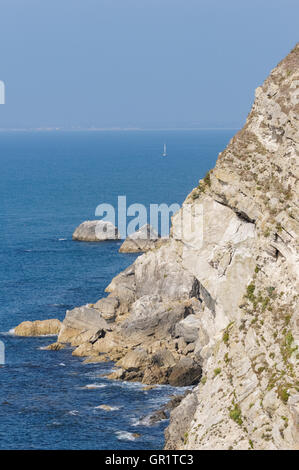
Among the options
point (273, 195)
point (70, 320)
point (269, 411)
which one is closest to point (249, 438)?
point (269, 411)

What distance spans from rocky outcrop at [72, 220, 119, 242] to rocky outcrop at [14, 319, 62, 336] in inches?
2208

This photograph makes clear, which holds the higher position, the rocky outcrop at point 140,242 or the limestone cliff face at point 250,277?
the rocky outcrop at point 140,242

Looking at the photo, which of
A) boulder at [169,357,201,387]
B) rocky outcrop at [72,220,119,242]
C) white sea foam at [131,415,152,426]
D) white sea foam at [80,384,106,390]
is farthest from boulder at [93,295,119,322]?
rocky outcrop at [72,220,119,242]

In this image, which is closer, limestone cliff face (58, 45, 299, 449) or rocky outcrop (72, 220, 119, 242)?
limestone cliff face (58, 45, 299, 449)

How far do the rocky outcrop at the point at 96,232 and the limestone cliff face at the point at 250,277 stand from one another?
78334mm

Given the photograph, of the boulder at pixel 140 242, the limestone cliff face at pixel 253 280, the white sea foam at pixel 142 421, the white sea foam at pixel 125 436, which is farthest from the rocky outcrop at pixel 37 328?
the boulder at pixel 140 242

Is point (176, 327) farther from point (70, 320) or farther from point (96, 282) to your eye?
point (96, 282)

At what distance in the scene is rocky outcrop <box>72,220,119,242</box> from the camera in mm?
152250

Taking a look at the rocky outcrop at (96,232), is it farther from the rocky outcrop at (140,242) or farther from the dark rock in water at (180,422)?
the dark rock in water at (180,422)

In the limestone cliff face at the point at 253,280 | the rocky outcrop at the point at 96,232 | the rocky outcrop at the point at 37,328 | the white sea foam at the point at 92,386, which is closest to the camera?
the limestone cliff face at the point at 253,280

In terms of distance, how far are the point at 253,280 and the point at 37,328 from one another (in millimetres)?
46014

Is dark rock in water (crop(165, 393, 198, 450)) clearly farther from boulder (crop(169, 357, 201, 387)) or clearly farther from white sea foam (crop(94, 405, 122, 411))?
boulder (crop(169, 357, 201, 387))

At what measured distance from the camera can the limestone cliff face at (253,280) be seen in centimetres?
4859
